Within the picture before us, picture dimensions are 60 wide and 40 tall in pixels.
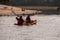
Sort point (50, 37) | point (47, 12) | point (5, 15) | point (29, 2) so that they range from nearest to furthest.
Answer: point (50, 37)
point (5, 15)
point (47, 12)
point (29, 2)


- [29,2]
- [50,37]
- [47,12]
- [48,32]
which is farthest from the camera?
[29,2]

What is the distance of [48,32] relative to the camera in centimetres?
2356

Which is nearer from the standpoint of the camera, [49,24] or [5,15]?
[49,24]

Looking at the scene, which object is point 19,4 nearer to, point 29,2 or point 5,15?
point 29,2

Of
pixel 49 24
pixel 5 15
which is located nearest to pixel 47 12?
pixel 5 15

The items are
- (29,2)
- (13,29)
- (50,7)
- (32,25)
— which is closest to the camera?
(13,29)

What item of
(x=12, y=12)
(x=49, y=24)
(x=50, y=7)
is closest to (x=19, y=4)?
(x=50, y=7)

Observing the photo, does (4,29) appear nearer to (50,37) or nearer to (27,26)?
(27,26)

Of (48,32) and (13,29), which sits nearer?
(48,32)

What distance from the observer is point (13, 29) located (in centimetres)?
2511

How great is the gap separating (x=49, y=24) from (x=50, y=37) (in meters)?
7.00

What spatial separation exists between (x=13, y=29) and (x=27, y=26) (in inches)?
75.0

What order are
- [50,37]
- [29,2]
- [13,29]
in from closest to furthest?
1. [50,37]
2. [13,29]
3. [29,2]

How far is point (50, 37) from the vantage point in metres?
21.2
